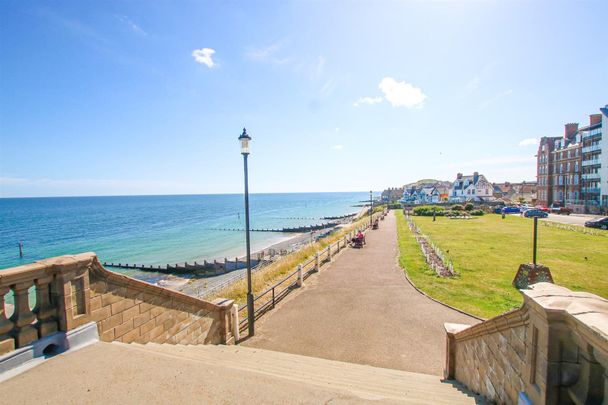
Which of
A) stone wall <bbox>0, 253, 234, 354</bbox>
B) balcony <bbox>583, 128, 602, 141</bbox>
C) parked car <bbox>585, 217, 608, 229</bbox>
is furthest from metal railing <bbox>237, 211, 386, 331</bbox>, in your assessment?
balcony <bbox>583, 128, 602, 141</bbox>

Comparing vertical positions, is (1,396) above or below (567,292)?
below

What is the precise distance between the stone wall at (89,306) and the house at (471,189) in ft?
263

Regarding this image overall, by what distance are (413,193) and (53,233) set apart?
337ft

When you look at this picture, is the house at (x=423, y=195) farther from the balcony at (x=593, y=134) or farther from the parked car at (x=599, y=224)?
the parked car at (x=599, y=224)

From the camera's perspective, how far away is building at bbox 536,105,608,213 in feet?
143

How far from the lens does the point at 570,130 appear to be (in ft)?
179

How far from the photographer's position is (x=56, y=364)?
3529 mm

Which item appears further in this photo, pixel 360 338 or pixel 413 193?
pixel 413 193

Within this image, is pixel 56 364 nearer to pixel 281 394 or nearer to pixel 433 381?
pixel 281 394

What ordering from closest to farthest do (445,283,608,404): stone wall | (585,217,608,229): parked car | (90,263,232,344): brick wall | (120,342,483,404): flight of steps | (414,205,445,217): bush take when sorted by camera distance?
(445,283,608,404): stone wall → (120,342,483,404): flight of steps → (90,263,232,344): brick wall → (585,217,608,229): parked car → (414,205,445,217): bush

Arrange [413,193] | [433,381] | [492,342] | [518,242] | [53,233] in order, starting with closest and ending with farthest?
[492,342] → [433,381] → [518,242] → [53,233] → [413,193]

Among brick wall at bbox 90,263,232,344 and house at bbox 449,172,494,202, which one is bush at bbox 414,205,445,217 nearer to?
house at bbox 449,172,494,202

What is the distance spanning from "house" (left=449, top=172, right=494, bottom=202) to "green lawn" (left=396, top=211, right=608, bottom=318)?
5342 centimetres

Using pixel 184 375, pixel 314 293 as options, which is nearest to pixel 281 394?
pixel 184 375
